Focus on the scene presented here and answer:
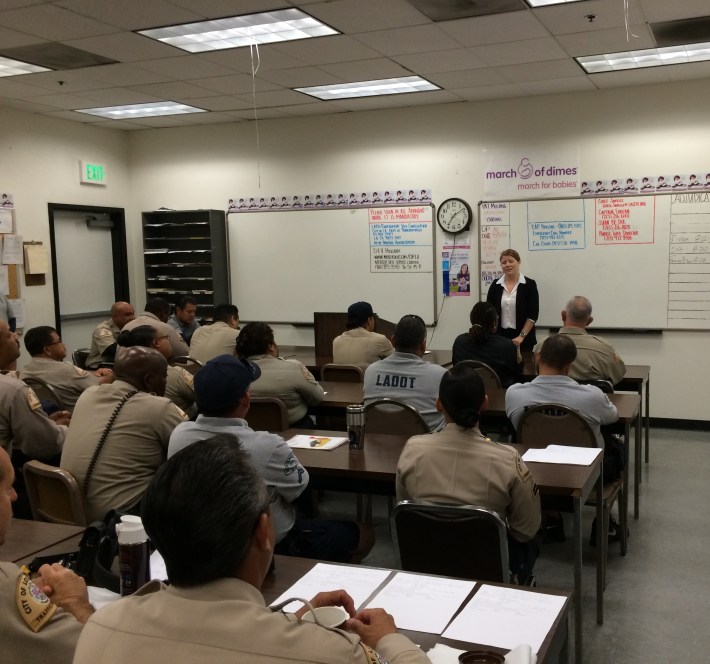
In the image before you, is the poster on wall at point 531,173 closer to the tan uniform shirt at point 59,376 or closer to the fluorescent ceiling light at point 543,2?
the fluorescent ceiling light at point 543,2

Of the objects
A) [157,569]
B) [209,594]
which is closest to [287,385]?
[157,569]

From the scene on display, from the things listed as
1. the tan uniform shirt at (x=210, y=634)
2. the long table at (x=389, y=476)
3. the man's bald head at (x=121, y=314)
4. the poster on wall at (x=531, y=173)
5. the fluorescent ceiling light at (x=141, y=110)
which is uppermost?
the fluorescent ceiling light at (x=141, y=110)

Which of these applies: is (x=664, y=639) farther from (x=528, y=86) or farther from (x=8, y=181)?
(x=8, y=181)

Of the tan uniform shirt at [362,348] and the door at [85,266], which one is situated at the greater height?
the door at [85,266]

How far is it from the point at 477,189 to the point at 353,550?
494 centimetres

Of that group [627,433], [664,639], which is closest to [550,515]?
[627,433]

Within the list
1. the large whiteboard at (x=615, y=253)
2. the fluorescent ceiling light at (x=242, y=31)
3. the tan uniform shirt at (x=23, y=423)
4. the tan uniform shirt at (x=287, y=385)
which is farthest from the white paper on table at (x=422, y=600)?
the large whiteboard at (x=615, y=253)

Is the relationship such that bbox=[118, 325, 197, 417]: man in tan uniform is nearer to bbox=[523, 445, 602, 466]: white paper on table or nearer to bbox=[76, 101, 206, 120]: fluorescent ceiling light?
bbox=[523, 445, 602, 466]: white paper on table

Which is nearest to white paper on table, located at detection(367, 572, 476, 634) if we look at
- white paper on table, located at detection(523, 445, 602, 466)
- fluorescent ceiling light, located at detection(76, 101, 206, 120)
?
white paper on table, located at detection(523, 445, 602, 466)

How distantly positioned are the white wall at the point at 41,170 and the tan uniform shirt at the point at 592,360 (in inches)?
207

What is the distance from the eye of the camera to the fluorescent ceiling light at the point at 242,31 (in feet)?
14.7

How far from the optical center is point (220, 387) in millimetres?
2410

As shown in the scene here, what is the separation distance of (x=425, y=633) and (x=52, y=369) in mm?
3297

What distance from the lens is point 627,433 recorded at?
12.6 ft
